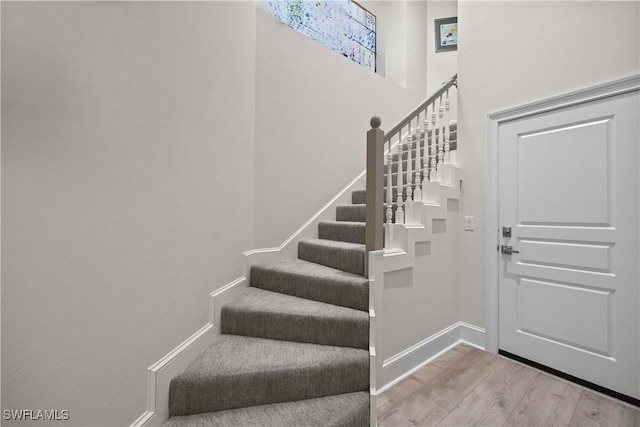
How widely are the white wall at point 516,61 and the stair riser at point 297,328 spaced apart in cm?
141

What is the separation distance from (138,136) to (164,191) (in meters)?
0.28

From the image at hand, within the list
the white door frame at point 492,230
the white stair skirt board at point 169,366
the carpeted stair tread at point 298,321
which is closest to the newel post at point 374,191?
the carpeted stair tread at point 298,321

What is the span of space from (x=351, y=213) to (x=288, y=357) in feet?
4.93

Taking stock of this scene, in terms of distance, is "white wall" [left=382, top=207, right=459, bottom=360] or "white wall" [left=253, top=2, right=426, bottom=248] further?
"white wall" [left=253, top=2, right=426, bottom=248]

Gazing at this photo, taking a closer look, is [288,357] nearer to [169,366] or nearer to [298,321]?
[298,321]

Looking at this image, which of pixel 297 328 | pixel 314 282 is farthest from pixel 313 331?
pixel 314 282

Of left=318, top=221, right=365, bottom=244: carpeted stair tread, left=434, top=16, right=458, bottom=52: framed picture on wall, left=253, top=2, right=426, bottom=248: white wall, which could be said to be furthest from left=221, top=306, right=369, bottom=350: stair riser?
left=434, top=16, right=458, bottom=52: framed picture on wall

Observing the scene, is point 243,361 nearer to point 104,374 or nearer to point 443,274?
point 104,374

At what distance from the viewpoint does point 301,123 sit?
104 inches

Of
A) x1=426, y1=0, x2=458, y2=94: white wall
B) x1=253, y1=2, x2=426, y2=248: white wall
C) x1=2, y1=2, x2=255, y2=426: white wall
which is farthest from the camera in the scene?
x1=426, y1=0, x2=458, y2=94: white wall

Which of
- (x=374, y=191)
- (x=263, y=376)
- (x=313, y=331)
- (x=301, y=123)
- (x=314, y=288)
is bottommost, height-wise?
(x=263, y=376)

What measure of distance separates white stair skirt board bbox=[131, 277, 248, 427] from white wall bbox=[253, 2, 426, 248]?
2.29 feet

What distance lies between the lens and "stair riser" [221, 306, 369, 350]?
1.57m

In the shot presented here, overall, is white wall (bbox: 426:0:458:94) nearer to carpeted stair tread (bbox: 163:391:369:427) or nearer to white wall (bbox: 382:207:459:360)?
white wall (bbox: 382:207:459:360)
